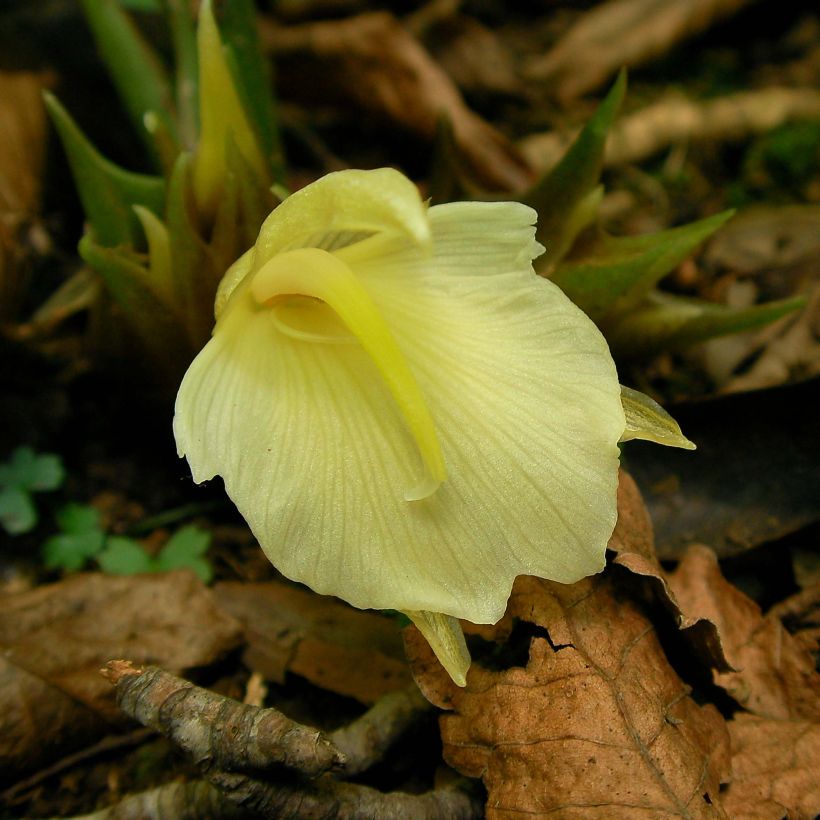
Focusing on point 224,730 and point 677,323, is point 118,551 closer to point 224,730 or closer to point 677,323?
point 224,730

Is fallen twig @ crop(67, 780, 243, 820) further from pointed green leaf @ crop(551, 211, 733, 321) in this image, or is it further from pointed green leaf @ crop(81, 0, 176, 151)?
pointed green leaf @ crop(81, 0, 176, 151)

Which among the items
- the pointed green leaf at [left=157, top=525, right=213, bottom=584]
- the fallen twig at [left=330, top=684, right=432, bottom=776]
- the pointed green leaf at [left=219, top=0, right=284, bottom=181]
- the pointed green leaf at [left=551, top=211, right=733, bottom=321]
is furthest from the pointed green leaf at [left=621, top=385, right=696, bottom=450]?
the pointed green leaf at [left=219, top=0, right=284, bottom=181]

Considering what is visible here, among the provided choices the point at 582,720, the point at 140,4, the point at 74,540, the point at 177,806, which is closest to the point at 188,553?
the point at 74,540

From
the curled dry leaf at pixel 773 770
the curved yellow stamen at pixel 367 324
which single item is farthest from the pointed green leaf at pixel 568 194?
the curled dry leaf at pixel 773 770

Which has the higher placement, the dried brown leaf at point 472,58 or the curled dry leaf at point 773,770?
the dried brown leaf at point 472,58

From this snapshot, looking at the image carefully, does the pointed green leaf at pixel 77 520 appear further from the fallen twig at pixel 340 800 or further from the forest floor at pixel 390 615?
the fallen twig at pixel 340 800

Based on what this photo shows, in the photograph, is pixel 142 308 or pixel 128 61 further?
pixel 128 61
